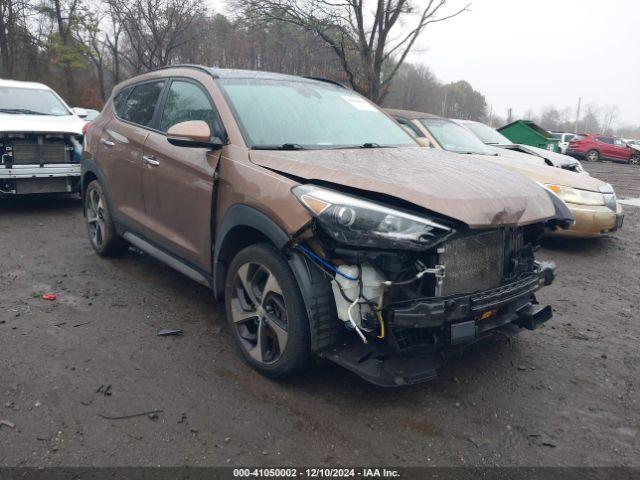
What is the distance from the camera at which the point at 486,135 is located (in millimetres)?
9297

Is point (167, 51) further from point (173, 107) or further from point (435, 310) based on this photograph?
point (435, 310)

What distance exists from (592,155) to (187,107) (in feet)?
102

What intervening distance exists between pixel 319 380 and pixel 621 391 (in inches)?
74.4

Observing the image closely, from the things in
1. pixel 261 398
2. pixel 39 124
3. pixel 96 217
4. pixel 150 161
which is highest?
pixel 39 124

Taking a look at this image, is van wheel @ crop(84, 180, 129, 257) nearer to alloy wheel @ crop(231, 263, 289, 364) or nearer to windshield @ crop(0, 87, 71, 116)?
alloy wheel @ crop(231, 263, 289, 364)

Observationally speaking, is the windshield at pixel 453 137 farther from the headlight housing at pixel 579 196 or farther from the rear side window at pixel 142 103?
the rear side window at pixel 142 103

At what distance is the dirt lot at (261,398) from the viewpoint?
255 cm

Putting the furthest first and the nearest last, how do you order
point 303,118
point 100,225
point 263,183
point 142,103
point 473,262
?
point 100,225 → point 142,103 → point 303,118 → point 263,183 → point 473,262

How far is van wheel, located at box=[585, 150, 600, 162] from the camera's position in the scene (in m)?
29.9

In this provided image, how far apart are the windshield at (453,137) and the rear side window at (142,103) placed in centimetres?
429

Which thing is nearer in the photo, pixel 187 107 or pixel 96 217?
pixel 187 107

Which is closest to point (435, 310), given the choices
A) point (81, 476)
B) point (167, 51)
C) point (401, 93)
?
point (81, 476)

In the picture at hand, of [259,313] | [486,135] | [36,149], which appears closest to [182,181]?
[259,313]

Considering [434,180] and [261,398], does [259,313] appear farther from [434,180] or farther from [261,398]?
[434,180]
